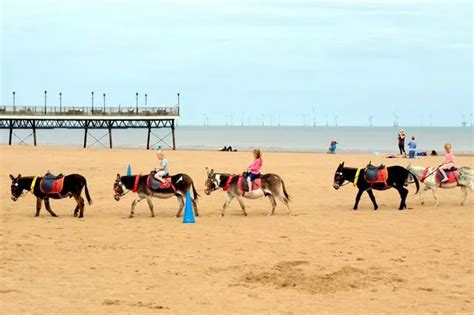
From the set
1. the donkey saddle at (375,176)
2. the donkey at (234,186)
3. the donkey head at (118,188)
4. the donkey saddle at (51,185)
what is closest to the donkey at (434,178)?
the donkey saddle at (375,176)

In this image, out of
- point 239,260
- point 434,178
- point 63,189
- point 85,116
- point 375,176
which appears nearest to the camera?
point 239,260

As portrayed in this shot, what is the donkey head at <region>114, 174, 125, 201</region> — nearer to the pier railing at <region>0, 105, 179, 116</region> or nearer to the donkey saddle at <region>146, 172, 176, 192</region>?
the donkey saddle at <region>146, 172, 176, 192</region>

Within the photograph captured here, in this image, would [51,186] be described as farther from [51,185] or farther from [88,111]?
[88,111]

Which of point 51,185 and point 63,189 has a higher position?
point 51,185

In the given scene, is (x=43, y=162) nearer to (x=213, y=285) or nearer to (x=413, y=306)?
(x=213, y=285)

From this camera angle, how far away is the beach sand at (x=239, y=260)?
389 inches

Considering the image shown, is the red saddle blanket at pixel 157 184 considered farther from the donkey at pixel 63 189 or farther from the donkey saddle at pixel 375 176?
the donkey saddle at pixel 375 176

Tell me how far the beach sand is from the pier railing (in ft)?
197

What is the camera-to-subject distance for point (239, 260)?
42.0 ft

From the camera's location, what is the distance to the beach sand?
9.88 m

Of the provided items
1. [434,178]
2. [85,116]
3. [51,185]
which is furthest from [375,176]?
[85,116]

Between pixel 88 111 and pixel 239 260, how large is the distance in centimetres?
7234

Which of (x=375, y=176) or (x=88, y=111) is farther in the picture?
(x=88, y=111)

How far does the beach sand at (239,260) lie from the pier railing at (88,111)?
59915mm
